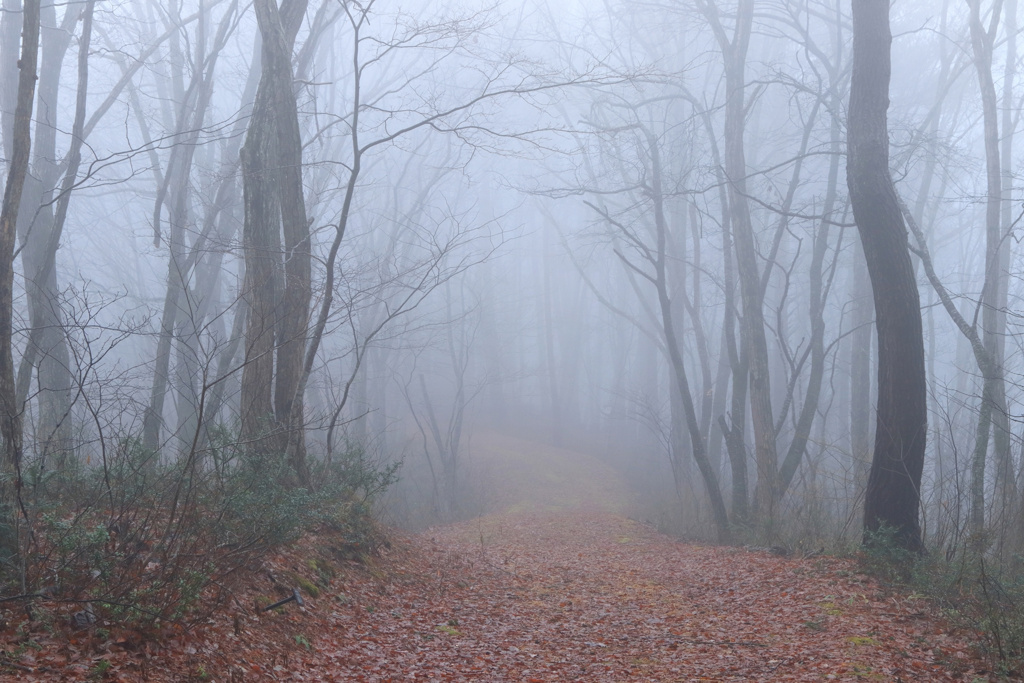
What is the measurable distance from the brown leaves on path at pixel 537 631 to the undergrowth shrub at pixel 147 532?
22 cm

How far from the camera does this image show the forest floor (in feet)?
13.9

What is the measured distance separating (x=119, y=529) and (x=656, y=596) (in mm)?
5621

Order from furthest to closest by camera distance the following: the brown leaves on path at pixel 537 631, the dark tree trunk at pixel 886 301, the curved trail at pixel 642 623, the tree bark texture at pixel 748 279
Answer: the tree bark texture at pixel 748 279, the dark tree trunk at pixel 886 301, the curved trail at pixel 642 623, the brown leaves on path at pixel 537 631

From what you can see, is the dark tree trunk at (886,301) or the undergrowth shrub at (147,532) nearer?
the undergrowth shrub at (147,532)

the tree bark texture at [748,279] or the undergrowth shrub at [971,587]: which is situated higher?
the tree bark texture at [748,279]

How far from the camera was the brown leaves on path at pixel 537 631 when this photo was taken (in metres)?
4.52

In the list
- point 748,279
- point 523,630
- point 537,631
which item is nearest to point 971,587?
point 537,631

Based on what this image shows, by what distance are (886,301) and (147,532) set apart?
7.22 meters

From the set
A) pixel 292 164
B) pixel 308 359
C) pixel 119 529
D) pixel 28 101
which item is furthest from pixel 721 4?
pixel 119 529

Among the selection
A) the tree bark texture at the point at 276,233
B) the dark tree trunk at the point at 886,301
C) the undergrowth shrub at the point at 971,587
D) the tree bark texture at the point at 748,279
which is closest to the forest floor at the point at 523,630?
the undergrowth shrub at the point at 971,587

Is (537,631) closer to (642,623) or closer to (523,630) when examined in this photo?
(523,630)

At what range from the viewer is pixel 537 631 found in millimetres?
6652

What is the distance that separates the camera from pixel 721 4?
16781mm

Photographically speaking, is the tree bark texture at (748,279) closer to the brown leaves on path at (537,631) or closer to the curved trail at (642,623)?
the curved trail at (642,623)
